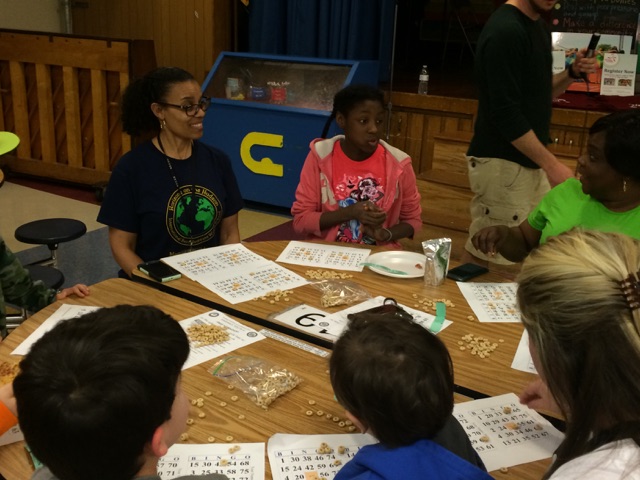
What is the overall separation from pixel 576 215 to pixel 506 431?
0.95 meters

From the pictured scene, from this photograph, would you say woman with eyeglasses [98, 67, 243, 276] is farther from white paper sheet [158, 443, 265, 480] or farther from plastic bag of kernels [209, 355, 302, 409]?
white paper sheet [158, 443, 265, 480]

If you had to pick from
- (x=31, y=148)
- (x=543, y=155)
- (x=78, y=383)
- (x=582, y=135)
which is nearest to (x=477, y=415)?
(x=78, y=383)

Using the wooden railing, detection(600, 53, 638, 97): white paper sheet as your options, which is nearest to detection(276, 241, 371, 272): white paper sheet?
detection(600, 53, 638, 97): white paper sheet

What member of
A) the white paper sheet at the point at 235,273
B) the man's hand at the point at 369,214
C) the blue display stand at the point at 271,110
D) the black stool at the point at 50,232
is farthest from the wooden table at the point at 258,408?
the blue display stand at the point at 271,110

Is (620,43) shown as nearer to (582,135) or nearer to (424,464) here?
(582,135)

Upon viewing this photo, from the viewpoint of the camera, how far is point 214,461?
1.15m

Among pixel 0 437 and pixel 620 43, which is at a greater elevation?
pixel 620 43

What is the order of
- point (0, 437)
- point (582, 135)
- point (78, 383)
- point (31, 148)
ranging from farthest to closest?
point (31, 148), point (582, 135), point (0, 437), point (78, 383)

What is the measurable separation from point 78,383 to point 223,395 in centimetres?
55

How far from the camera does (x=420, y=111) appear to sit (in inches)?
179

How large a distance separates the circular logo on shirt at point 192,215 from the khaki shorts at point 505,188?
1.22m

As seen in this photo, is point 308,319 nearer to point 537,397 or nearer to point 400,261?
point 400,261

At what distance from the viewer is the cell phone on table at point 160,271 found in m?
1.89

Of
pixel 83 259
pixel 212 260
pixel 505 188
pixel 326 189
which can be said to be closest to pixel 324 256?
pixel 212 260
